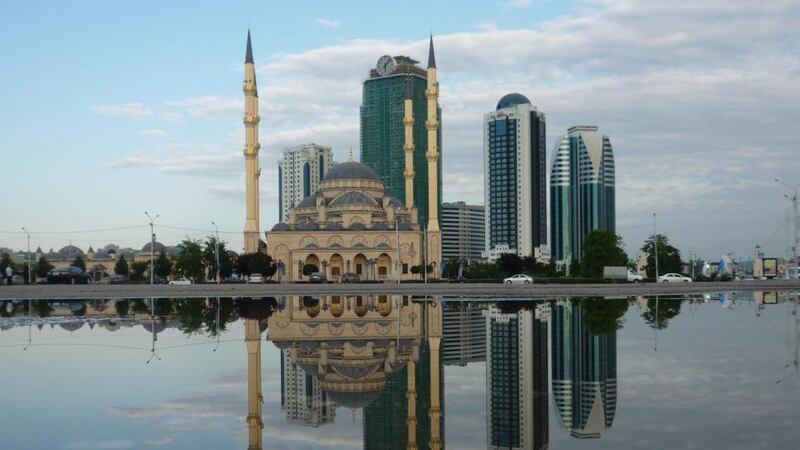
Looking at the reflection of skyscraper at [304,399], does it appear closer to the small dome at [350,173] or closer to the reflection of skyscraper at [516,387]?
the reflection of skyscraper at [516,387]

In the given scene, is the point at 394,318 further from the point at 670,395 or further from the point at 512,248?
the point at 512,248

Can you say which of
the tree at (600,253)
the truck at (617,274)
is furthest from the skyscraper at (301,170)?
the truck at (617,274)

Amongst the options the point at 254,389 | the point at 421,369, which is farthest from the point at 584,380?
the point at 254,389

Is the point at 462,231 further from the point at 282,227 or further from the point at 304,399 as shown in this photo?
the point at 304,399

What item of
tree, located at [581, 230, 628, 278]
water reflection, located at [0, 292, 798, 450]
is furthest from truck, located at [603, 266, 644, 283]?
water reflection, located at [0, 292, 798, 450]

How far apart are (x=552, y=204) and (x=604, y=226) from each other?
1121 centimetres

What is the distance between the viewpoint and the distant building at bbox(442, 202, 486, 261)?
502ft

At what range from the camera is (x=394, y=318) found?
23.7 meters

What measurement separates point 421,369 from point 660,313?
15.4 metres

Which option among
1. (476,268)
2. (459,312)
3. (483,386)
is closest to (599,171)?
(476,268)

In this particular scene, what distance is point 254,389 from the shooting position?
11.1 meters

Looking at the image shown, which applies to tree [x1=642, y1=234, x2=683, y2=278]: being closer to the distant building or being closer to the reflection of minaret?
the reflection of minaret

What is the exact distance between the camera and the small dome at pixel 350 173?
84.5 metres

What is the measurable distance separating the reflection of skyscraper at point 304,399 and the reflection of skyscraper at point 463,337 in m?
2.86
